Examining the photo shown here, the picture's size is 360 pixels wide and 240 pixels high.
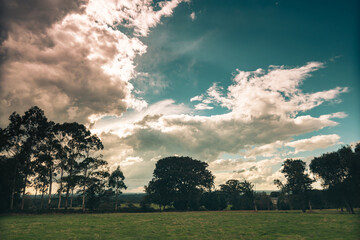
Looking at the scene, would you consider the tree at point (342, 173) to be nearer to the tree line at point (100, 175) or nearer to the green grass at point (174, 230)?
the tree line at point (100, 175)

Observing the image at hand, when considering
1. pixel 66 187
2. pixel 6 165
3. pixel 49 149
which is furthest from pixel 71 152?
pixel 6 165

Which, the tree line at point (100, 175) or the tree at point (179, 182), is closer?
the tree line at point (100, 175)

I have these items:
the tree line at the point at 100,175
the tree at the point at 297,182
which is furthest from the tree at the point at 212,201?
the tree at the point at 297,182

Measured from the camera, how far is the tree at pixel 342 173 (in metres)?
49.3

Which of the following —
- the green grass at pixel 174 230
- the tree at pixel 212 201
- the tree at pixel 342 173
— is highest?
the tree at pixel 342 173

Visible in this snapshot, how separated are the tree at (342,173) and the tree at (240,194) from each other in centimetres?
Result: 2817

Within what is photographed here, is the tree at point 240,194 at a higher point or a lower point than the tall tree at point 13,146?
lower

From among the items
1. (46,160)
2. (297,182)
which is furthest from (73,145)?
(297,182)

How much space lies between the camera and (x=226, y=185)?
9981 centimetres

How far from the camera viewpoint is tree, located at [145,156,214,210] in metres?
72.6

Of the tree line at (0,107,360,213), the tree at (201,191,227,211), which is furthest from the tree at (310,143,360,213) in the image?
the tree at (201,191,227,211)

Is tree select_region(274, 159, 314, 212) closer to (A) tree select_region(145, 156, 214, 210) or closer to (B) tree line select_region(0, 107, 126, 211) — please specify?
(A) tree select_region(145, 156, 214, 210)

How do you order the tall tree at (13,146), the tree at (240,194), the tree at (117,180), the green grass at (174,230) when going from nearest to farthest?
the green grass at (174,230)
the tall tree at (13,146)
the tree at (117,180)
the tree at (240,194)

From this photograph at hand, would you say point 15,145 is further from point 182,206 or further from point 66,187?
point 182,206
